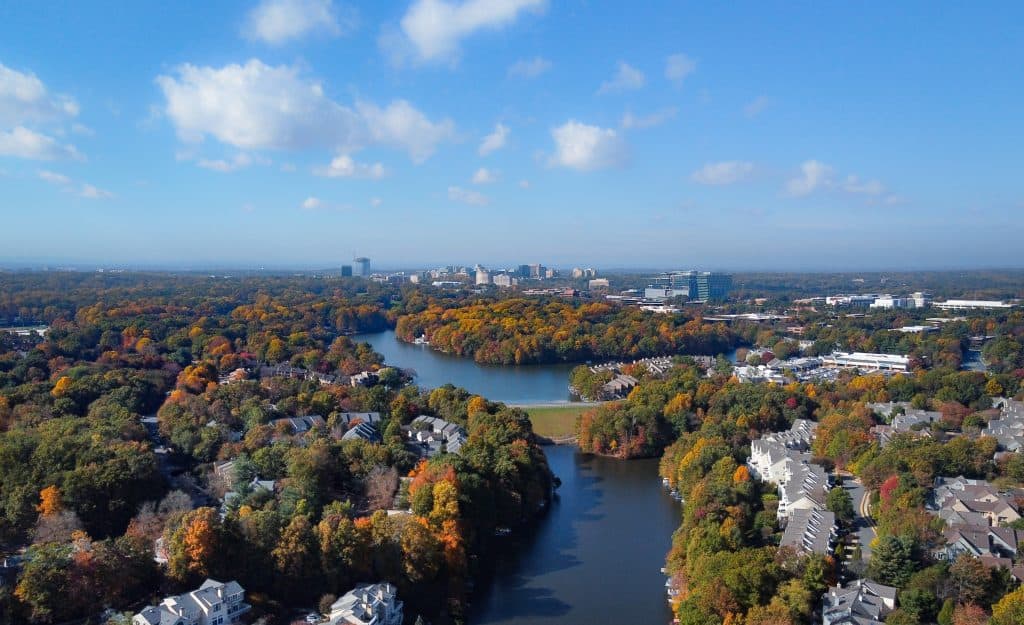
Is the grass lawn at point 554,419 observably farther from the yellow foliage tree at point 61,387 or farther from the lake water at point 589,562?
the yellow foliage tree at point 61,387

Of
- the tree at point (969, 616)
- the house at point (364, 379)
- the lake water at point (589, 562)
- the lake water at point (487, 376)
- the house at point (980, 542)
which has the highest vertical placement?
the house at point (980, 542)

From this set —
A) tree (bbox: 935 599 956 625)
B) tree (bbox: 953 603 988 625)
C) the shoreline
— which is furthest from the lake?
tree (bbox: 953 603 988 625)

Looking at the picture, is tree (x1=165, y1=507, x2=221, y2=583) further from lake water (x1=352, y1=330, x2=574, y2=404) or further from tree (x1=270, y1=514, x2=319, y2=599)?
lake water (x1=352, y1=330, x2=574, y2=404)

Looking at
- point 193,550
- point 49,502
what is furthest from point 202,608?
point 49,502

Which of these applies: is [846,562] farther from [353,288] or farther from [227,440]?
[353,288]

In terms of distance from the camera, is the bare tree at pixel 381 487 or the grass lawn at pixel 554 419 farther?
the grass lawn at pixel 554 419

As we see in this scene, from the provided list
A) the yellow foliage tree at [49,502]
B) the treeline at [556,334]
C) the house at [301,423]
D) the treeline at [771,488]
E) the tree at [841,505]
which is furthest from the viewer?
the treeline at [556,334]

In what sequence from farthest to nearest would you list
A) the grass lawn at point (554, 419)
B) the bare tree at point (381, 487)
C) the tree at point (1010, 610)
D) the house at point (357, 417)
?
the grass lawn at point (554, 419) → the house at point (357, 417) → the bare tree at point (381, 487) → the tree at point (1010, 610)

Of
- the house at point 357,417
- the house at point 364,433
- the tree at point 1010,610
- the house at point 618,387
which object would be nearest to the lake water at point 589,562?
the tree at point 1010,610
